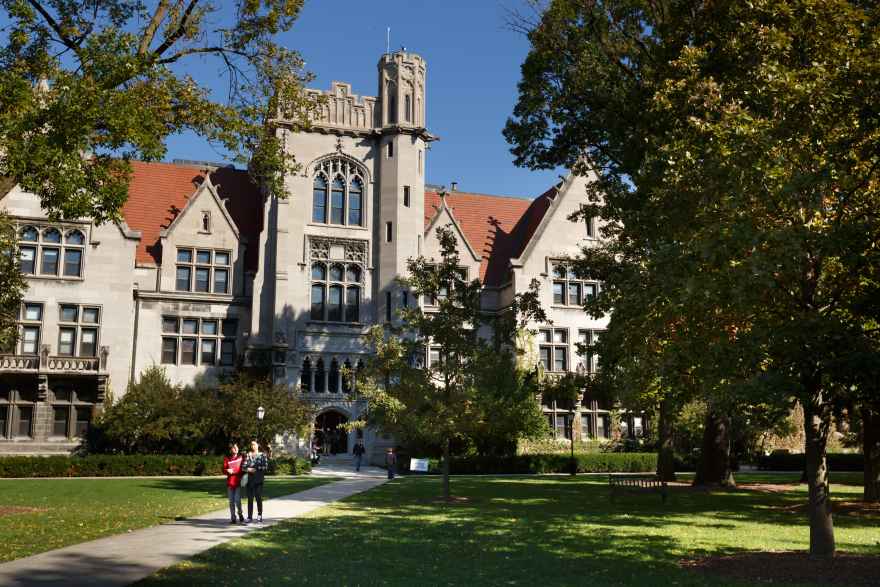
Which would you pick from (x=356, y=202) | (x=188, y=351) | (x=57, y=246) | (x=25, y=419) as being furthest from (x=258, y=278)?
(x=25, y=419)

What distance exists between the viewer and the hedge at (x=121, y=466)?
113 feet

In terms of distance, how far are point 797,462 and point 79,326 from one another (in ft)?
133

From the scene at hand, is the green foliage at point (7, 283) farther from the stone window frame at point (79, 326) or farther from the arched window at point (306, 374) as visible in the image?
the arched window at point (306, 374)

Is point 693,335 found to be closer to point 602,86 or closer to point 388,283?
point 602,86

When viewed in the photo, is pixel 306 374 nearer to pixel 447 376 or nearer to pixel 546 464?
pixel 546 464

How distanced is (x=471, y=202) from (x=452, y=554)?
43.0 meters

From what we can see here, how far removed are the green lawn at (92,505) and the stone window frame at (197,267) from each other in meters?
14.1

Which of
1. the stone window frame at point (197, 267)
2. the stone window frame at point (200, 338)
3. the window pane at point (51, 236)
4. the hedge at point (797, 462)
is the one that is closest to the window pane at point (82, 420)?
the stone window frame at point (200, 338)

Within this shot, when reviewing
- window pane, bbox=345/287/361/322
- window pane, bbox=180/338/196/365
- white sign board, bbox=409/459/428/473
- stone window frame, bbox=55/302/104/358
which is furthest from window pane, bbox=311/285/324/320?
white sign board, bbox=409/459/428/473

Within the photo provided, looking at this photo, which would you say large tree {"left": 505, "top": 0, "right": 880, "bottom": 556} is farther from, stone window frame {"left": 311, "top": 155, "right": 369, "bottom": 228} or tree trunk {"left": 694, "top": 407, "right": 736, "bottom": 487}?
stone window frame {"left": 311, "top": 155, "right": 369, "bottom": 228}

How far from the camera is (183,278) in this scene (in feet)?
145

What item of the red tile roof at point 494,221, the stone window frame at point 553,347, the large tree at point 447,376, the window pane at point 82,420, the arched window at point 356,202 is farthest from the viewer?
the red tile roof at point 494,221

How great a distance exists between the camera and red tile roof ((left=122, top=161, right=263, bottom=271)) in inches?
1781

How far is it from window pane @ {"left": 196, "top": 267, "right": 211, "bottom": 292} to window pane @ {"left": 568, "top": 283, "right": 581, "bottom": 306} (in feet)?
72.5
